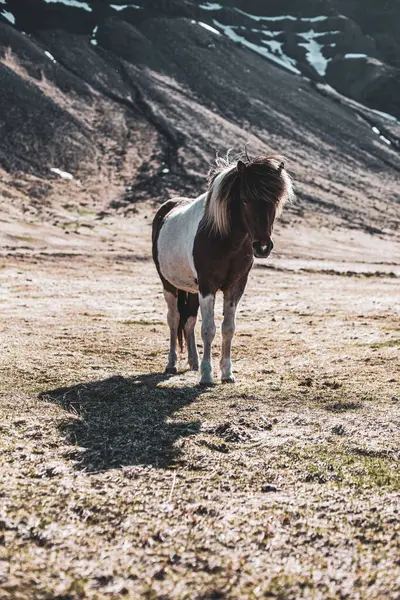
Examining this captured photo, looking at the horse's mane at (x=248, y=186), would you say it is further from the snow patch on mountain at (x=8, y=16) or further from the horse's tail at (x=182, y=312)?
the snow patch on mountain at (x=8, y=16)

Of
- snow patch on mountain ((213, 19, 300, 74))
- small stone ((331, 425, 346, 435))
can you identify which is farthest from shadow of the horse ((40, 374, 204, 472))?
snow patch on mountain ((213, 19, 300, 74))

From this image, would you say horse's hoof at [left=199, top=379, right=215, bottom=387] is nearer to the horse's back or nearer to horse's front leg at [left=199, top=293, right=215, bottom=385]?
horse's front leg at [left=199, top=293, right=215, bottom=385]

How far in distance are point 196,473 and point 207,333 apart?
183 inches

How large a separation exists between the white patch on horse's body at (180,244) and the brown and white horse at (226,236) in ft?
0.06

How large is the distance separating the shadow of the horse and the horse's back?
205cm

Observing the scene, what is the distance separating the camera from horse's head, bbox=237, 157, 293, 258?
8625mm

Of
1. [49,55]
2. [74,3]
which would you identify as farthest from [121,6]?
[49,55]

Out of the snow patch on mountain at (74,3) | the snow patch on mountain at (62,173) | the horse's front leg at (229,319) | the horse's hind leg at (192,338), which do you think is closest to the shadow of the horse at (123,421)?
the horse's front leg at (229,319)

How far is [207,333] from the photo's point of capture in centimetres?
966

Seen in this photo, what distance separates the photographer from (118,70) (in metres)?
112

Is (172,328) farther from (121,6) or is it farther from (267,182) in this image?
(121,6)

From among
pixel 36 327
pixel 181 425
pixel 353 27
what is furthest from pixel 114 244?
pixel 353 27

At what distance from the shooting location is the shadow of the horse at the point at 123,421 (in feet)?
18.1

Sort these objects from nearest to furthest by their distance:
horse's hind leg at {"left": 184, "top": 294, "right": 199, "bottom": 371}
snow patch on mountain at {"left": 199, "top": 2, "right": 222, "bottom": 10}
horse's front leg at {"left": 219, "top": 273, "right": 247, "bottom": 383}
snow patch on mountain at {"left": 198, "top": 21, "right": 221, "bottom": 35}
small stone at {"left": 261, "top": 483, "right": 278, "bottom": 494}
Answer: small stone at {"left": 261, "top": 483, "right": 278, "bottom": 494} < horse's front leg at {"left": 219, "top": 273, "right": 247, "bottom": 383} < horse's hind leg at {"left": 184, "top": 294, "right": 199, "bottom": 371} < snow patch on mountain at {"left": 198, "top": 21, "right": 221, "bottom": 35} < snow patch on mountain at {"left": 199, "top": 2, "right": 222, "bottom": 10}
